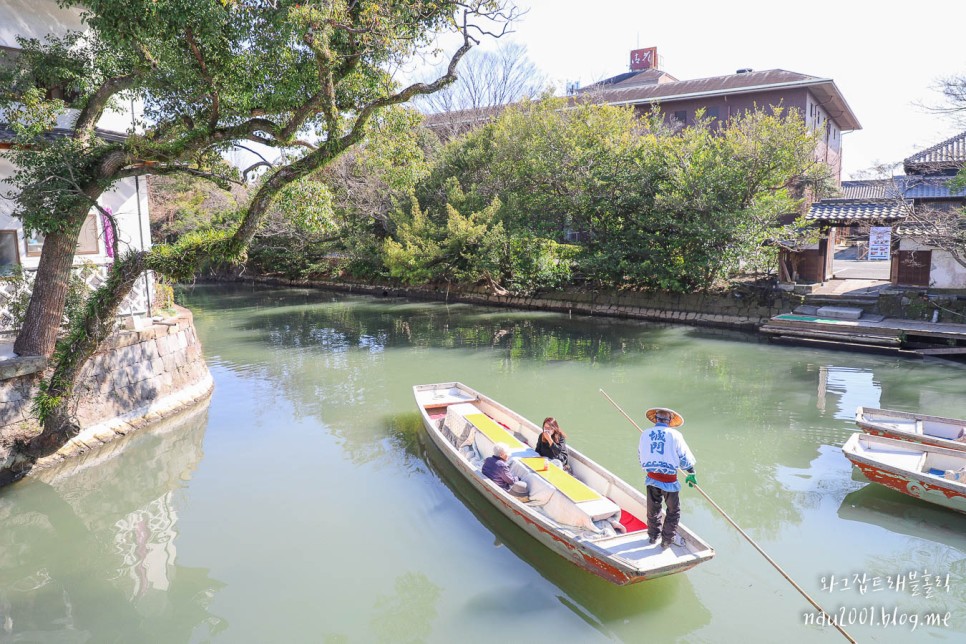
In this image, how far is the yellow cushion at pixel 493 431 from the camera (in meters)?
9.01

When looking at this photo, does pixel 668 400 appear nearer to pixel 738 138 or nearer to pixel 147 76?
pixel 738 138

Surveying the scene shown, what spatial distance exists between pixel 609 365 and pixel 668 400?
322 centimetres

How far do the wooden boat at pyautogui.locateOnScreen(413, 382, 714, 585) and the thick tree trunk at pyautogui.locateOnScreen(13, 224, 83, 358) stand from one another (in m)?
6.10

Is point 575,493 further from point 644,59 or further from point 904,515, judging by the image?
point 644,59

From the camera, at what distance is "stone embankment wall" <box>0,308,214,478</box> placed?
9078mm

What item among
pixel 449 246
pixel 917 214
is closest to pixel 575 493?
pixel 917 214

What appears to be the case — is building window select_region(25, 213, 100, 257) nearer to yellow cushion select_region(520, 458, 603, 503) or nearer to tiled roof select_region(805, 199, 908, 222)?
yellow cushion select_region(520, 458, 603, 503)

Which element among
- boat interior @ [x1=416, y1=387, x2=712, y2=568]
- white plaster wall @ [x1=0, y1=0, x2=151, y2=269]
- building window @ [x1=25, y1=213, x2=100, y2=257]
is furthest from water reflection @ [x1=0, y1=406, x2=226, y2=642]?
building window @ [x1=25, y1=213, x2=100, y2=257]

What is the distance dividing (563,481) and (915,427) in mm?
5782

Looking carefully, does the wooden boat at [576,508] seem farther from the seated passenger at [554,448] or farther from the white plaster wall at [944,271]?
the white plaster wall at [944,271]

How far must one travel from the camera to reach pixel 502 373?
15.5 meters

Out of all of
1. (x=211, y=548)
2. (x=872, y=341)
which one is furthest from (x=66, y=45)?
(x=872, y=341)

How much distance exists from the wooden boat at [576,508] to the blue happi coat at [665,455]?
0.57m

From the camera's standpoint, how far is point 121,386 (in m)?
11.0
